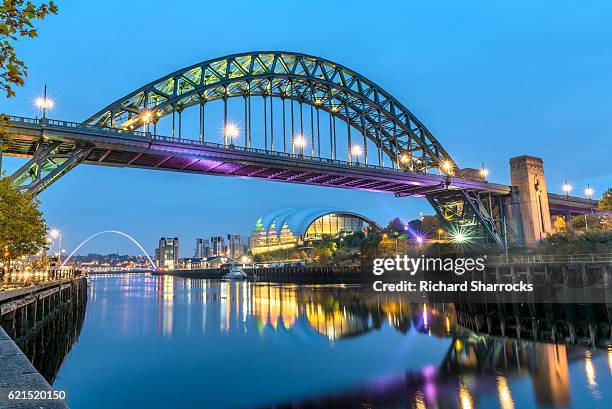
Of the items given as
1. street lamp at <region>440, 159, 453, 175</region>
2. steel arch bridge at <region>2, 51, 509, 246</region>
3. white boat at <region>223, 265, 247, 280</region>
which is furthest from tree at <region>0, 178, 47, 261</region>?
white boat at <region>223, 265, 247, 280</region>

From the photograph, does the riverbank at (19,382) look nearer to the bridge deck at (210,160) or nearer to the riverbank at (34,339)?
the riverbank at (34,339)

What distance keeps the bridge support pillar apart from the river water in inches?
1226

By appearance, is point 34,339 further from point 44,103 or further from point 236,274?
point 236,274

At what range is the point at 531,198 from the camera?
59.8 m

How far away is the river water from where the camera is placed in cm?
1545

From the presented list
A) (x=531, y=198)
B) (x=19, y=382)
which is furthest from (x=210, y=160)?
(x=531, y=198)

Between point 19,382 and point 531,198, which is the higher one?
point 531,198

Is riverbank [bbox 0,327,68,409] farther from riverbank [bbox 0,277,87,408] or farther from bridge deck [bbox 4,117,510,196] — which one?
bridge deck [bbox 4,117,510,196]

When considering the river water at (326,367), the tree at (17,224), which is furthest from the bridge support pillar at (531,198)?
the tree at (17,224)

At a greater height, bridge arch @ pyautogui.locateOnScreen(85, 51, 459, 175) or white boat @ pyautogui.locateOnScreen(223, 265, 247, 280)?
bridge arch @ pyautogui.locateOnScreen(85, 51, 459, 175)

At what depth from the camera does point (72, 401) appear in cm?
1617

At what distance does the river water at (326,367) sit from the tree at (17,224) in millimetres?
7521

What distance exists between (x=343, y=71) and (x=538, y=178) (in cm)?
3113

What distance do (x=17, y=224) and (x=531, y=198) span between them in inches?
2301
